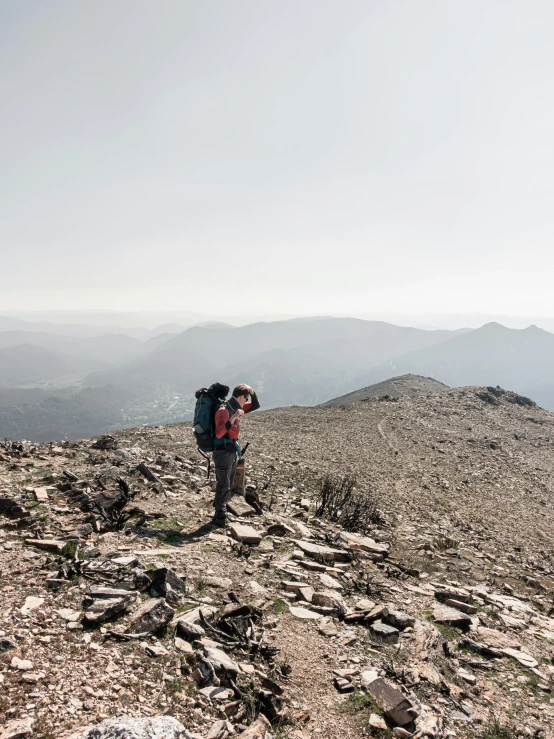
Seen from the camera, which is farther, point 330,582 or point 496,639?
point 330,582

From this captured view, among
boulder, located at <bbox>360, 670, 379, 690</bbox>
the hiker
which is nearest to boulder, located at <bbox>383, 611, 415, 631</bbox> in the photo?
boulder, located at <bbox>360, 670, 379, 690</bbox>

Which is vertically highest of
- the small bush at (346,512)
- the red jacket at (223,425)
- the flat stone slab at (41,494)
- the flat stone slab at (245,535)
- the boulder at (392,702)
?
the red jacket at (223,425)

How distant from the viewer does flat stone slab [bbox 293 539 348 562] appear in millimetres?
7688

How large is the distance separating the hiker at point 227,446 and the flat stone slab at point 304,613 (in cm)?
311

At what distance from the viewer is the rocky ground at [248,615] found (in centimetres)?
344

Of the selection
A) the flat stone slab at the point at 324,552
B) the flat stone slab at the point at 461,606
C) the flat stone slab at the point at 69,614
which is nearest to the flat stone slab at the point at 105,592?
the flat stone slab at the point at 69,614

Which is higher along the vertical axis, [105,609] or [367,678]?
[105,609]

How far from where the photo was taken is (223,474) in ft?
27.3

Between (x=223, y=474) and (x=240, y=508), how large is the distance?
1.62 m

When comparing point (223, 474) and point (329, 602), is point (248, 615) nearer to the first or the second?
point (329, 602)

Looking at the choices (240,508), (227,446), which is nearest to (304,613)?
(227,446)

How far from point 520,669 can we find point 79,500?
7792 mm

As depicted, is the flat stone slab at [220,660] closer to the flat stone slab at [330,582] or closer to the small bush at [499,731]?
the small bush at [499,731]

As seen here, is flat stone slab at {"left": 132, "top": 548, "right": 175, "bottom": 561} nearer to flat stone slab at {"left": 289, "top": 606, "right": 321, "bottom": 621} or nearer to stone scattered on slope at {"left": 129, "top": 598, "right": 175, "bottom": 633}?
stone scattered on slope at {"left": 129, "top": 598, "right": 175, "bottom": 633}
